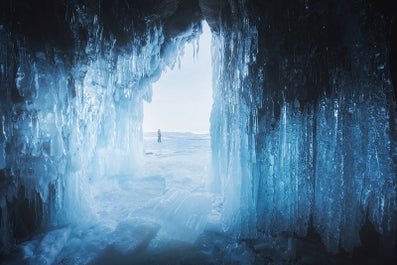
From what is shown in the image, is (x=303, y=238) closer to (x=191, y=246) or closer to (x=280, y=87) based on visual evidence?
(x=191, y=246)

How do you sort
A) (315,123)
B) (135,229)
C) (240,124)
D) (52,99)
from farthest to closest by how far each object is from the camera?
(240,124)
(135,229)
(52,99)
(315,123)

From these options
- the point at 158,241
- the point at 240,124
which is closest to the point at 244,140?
the point at 240,124

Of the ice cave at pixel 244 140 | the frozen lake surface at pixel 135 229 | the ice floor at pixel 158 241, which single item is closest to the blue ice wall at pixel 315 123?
the ice cave at pixel 244 140

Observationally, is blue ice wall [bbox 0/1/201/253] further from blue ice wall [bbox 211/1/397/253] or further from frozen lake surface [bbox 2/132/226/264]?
blue ice wall [bbox 211/1/397/253]

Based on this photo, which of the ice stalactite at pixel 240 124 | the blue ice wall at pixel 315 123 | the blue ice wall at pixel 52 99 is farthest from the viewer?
the ice stalactite at pixel 240 124

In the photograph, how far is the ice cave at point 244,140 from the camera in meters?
2.56

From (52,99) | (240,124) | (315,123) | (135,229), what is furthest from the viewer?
(240,124)

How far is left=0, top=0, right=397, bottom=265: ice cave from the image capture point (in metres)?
2.56

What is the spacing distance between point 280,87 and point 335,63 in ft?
2.61

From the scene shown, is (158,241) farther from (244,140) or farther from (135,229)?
(244,140)

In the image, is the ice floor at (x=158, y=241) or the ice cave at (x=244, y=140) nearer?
the ice cave at (x=244, y=140)

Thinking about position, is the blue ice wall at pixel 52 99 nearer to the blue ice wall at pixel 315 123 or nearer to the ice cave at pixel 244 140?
the ice cave at pixel 244 140

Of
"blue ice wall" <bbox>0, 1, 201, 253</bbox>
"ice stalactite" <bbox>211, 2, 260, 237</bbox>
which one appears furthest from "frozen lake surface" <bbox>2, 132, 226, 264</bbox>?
"ice stalactite" <bbox>211, 2, 260, 237</bbox>

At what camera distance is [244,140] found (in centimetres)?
419
